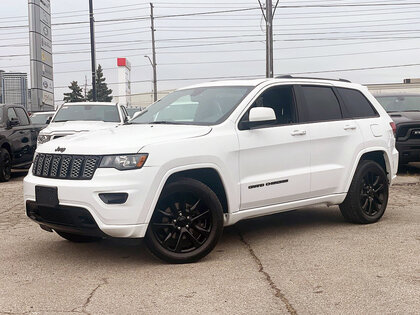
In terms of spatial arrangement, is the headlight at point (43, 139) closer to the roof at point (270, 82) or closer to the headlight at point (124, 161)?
the roof at point (270, 82)

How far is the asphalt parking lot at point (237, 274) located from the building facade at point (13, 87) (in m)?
72.3

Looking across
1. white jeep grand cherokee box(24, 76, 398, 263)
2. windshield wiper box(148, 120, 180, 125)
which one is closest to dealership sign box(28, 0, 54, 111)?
white jeep grand cherokee box(24, 76, 398, 263)

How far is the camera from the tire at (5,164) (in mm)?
10992

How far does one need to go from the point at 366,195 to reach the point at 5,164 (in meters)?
7.92

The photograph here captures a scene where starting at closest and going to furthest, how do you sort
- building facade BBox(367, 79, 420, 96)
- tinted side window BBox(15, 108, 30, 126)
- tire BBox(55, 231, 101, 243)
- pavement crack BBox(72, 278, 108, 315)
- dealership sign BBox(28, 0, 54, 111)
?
pavement crack BBox(72, 278, 108, 315), tire BBox(55, 231, 101, 243), tinted side window BBox(15, 108, 30, 126), dealership sign BBox(28, 0, 54, 111), building facade BBox(367, 79, 420, 96)

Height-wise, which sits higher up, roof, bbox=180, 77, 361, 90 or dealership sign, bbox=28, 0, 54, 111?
dealership sign, bbox=28, 0, 54, 111

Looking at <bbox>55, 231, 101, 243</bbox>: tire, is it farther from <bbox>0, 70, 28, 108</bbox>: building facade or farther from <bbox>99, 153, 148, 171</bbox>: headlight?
<bbox>0, 70, 28, 108</bbox>: building facade

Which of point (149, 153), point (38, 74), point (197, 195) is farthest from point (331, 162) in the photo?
point (38, 74)

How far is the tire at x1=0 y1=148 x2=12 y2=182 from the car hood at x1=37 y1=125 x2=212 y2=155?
6.53 m

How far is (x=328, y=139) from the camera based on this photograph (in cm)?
595

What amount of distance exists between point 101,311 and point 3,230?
3.22m

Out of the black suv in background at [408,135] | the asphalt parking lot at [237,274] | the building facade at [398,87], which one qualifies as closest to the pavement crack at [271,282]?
the asphalt parking lot at [237,274]

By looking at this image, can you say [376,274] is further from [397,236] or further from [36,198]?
[36,198]

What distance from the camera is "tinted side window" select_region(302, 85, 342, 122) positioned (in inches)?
236
